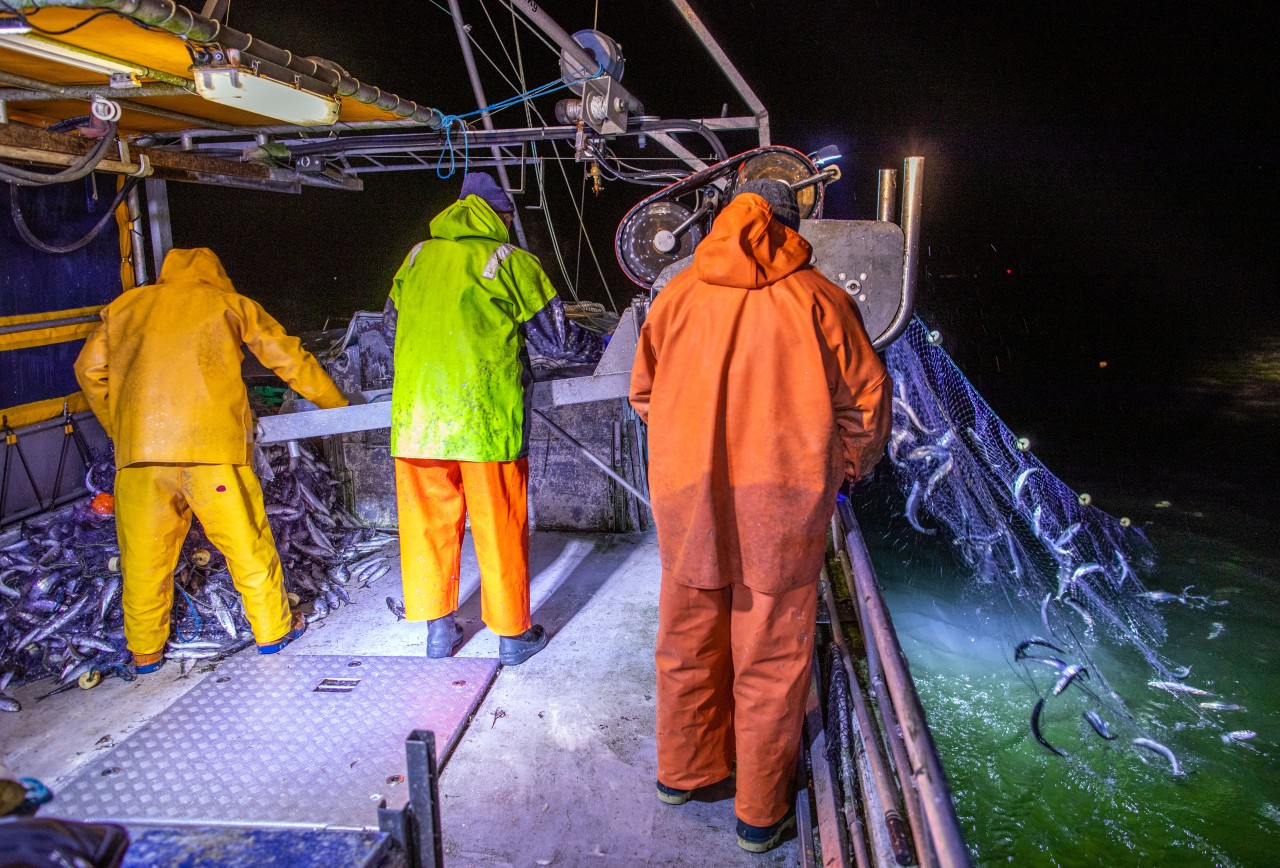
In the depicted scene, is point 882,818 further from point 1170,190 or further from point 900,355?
point 1170,190

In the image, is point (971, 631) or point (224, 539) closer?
point (224, 539)

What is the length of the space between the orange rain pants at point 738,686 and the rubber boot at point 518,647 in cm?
128

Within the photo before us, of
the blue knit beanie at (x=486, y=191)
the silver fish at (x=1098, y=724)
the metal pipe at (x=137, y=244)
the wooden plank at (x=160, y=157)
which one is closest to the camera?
the wooden plank at (x=160, y=157)

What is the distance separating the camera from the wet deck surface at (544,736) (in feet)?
8.98

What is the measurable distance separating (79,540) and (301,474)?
1482 mm

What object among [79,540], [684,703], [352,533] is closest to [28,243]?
[79,540]

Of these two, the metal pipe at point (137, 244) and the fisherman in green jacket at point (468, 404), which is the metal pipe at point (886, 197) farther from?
the metal pipe at point (137, 244)

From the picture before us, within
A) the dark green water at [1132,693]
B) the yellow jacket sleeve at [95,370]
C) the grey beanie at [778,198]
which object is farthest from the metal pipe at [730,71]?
the dark green water at [1132,693]

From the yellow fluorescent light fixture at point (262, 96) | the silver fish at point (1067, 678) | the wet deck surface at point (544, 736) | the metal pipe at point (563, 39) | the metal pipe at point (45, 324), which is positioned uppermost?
the metal pipe at point (563, 39)

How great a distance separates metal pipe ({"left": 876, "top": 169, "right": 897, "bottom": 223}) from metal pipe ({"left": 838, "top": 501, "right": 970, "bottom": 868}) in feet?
6.34

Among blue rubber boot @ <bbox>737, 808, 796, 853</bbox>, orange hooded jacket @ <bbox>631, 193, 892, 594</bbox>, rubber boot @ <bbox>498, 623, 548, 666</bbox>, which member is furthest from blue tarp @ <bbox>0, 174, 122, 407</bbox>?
blue rubber boot @ <bbox>737, 808, 796, 853</bbox>

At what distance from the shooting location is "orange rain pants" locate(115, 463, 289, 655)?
3.84 m

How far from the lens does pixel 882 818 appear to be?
210 cm

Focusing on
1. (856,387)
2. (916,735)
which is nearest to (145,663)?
(856,387)
